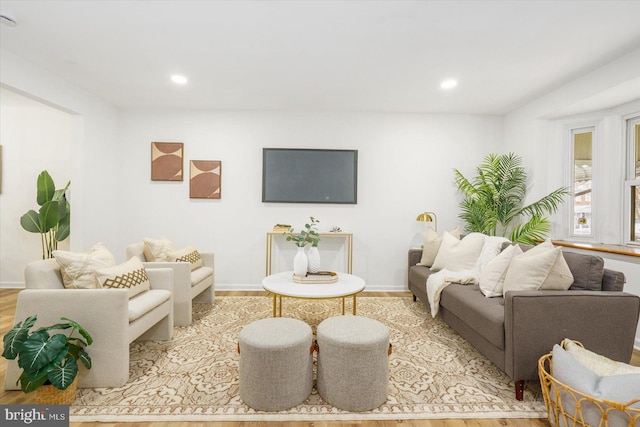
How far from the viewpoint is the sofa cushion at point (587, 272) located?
6.66ft

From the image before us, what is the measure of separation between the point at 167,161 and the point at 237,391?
11.0ft

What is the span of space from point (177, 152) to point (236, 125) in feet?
2.93

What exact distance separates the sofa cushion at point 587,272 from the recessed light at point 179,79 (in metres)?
3.78

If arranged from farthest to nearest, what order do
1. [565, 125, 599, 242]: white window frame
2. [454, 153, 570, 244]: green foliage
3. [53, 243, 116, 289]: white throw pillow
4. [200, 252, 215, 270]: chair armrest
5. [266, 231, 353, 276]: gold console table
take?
[266, 231, 353, 276]: gold console table < [454, 153, 570, 244]: green foliage < [200, 252, 215, 270]: chair armrest < [565, 125, 599, 242]: white window frame < [53, 243, 116, 289]: white throw pillow

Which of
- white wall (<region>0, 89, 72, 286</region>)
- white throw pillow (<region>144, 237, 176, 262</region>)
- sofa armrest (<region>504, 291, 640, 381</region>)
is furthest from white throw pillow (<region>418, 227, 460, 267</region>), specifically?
white wall (<region>0, 89, 72, 286</region>)

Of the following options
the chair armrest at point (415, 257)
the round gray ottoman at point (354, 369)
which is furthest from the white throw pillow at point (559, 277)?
the chair armrest at point (415, 257)

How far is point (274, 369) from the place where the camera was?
5.61 ft

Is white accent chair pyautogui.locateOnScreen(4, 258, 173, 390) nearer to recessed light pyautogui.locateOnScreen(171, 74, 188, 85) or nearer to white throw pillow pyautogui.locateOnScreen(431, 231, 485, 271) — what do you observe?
recessed light pyautogui.locateOnScreen(171, 74, 188, 85)

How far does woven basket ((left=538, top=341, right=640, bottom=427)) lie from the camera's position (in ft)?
4.34

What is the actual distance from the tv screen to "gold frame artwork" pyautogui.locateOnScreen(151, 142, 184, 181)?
116cm

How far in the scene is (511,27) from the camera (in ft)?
7.40

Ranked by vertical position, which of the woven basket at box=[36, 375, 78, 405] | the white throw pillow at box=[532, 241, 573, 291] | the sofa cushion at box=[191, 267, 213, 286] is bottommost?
the woven basket at box=[36, 375, 78, 405]

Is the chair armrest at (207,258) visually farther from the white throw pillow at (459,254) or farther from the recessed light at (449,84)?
the recessed light at (449,84)

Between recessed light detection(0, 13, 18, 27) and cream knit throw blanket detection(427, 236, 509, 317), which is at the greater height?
recessed light detection(0, 13, 18, 27)
